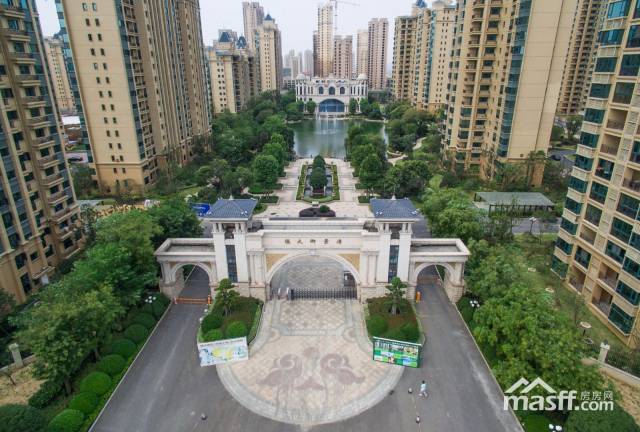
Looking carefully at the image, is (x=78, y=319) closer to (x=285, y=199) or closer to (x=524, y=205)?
(x=285, y=199)

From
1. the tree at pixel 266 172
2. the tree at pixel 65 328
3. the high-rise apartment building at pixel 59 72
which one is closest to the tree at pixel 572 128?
the tree at pixel 266 172

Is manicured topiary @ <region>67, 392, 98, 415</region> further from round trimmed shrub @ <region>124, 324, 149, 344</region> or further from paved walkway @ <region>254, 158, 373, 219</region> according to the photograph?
paved walkway @ <region>254, 158, 373, 219</region>

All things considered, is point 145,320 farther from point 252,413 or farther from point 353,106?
point 353,106

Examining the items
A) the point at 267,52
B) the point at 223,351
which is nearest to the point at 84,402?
the point at 223,351

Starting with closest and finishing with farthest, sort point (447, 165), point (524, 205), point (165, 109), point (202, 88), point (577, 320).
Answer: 1. point (577, 320)
2. point (524, 205)
3. point (165, 109)
4. point (447, 165)
5. point (202, 88)

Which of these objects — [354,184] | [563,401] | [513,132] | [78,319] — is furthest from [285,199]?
[563,401]

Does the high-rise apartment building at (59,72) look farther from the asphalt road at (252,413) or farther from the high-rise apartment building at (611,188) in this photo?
the high-rise apartment building at (611,188)

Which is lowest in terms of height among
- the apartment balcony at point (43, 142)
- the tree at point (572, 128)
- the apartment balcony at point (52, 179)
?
the tree at point (572, 128)
